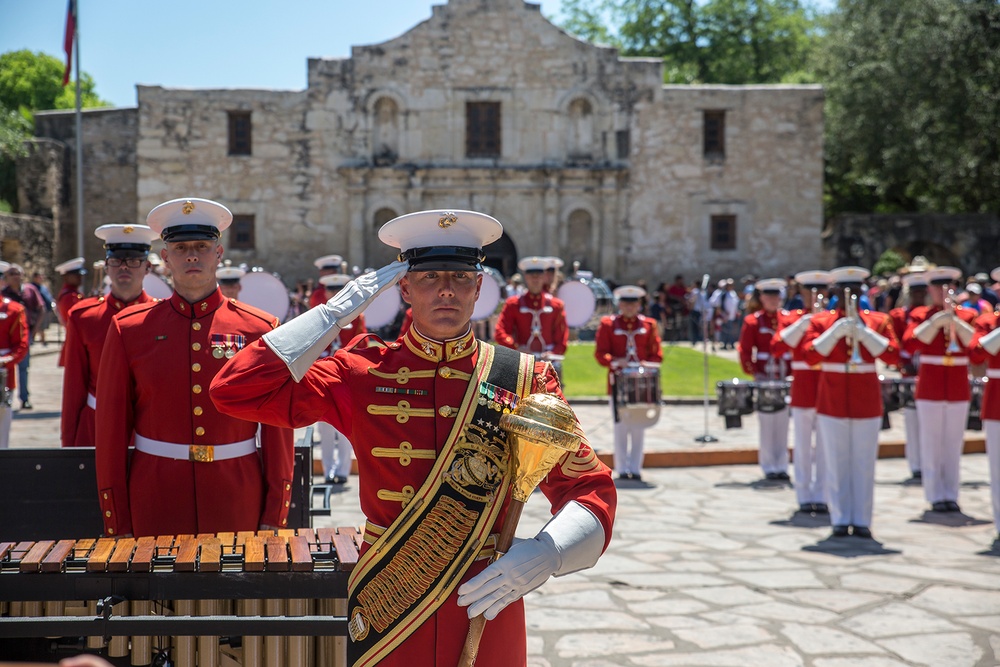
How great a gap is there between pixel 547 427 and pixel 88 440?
3.75 metres

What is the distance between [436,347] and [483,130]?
31.4m

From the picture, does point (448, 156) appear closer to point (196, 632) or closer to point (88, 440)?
point (88, 440)

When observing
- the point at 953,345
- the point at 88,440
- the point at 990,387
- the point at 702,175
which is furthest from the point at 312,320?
the point at 702,175

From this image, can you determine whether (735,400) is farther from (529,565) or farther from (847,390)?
(529,565)

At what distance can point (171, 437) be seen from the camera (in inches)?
185

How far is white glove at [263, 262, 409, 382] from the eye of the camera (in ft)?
10.4

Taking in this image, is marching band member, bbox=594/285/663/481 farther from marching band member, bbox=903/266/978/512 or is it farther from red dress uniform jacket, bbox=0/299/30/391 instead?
red dress uniform jacket, bbox=0/299/30/391

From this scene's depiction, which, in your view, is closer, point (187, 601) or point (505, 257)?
point (187, 601)

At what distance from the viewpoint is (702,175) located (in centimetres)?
3472

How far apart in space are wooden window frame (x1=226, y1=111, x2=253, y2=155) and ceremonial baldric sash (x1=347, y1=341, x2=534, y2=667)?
3232cm

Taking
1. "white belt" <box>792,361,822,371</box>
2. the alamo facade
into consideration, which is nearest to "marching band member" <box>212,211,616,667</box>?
"white belt" <box>792,361,822,371</box>

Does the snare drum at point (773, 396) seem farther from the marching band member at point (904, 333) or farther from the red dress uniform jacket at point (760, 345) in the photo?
the marching band member at point (904, 333)

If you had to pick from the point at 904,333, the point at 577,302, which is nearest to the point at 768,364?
the point at 904,333

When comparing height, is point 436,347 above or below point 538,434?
above
